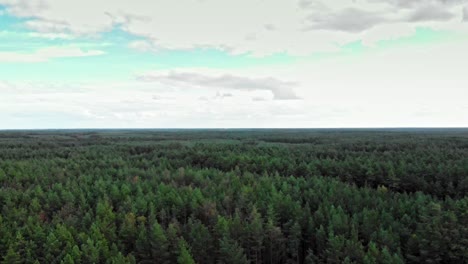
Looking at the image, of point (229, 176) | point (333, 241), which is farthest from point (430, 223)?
point (229, 176)

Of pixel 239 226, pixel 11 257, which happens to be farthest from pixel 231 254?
pixel 11 257

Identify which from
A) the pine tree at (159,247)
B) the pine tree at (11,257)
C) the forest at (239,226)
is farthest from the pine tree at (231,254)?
the pine tree at (11,257)

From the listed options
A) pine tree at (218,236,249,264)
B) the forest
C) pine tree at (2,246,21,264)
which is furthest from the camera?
the forest

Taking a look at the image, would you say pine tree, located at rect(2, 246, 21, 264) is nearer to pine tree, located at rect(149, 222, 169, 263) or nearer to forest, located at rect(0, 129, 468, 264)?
forest, located at rect(0, 129, 468, 264)

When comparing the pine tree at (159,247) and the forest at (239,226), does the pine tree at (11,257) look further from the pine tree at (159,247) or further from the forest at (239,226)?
the pine tree at (159,247)

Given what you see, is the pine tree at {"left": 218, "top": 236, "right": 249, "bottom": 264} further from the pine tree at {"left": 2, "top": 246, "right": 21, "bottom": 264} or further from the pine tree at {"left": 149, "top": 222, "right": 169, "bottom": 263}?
the pine tree at {"left": 2, "top": 246, "right": 21, "bottom": 264}

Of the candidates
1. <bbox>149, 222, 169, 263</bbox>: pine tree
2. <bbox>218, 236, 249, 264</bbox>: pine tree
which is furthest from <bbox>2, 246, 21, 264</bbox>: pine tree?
<bbox>218, 236, 249, 264</bbox>: pine tree

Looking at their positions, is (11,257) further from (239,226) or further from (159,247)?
(239,226)

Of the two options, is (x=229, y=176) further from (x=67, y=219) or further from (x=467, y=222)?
(x=467, y=222)

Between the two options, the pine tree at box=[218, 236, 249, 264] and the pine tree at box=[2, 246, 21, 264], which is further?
the pine tree at box=[2, 246, 21, 264]

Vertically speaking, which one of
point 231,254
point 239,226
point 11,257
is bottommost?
point 11,257

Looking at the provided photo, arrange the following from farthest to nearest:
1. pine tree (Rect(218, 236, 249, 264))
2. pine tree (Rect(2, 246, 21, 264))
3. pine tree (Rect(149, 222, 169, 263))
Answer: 1. pine tree (Rect(149, 222, 169, 263))
2. pine tree (Rect(2, 246, 21, 264))
3. pine tree (Rect(218, 236, 249, 264))
